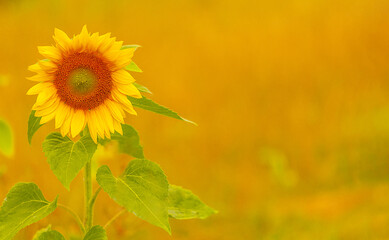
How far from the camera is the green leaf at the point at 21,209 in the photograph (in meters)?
1.23

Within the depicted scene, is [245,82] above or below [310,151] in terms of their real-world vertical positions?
above

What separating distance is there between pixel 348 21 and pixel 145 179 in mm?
4113

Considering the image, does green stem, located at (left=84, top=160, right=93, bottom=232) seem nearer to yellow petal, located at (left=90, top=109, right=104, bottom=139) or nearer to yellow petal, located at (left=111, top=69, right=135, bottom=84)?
yellow petal, located at (left=90, top=109, right=104, bottom=139)

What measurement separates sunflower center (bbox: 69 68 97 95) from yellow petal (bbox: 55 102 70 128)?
4 cm

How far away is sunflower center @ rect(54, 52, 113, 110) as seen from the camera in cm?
125

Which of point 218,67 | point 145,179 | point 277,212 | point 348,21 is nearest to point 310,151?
point 277,212

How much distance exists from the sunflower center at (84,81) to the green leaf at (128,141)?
0.11 metres

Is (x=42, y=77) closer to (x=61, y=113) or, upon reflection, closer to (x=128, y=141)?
(x=61, y=113)

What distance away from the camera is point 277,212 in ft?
9.89

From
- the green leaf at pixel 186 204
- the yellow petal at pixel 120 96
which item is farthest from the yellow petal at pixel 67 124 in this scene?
the green leaf at pixel 186 204

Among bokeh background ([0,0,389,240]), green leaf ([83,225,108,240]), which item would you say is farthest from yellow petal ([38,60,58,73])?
bokeh background ([0,0,389,240])

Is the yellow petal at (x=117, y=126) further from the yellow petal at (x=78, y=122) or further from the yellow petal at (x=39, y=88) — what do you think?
the yellow petal at (x=39, y=88)

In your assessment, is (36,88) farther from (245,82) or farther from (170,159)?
(245,82)

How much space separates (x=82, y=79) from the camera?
125 cm
